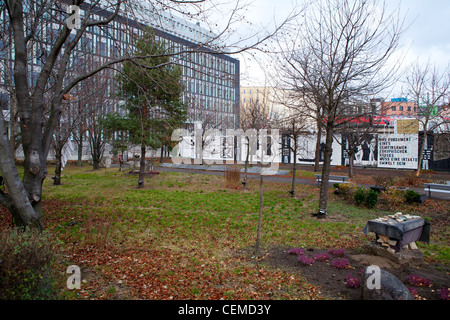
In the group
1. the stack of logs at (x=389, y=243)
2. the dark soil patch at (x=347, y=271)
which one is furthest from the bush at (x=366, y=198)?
the dark soil patch at (x=347, y=271)

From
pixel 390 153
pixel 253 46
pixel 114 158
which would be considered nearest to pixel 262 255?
pixel 253 46

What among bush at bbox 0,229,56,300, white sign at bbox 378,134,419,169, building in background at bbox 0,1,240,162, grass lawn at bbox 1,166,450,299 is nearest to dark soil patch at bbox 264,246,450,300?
grass lawn at bbox 1,166,450,299

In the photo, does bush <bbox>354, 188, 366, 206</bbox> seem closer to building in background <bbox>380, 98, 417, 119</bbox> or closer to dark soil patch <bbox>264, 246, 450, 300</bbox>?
building in background <bbox>380, 98, 417, 119</bbox>

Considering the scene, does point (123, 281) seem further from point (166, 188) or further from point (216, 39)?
point (166, 188)

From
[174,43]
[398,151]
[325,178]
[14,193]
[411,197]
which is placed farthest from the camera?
[398,151]

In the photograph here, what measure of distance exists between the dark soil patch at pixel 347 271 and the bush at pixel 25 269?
3.60 metres

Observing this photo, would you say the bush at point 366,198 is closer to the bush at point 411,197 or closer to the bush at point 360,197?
the bush at point 360,197

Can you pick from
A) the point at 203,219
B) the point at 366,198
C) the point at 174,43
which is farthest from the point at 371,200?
the point at 174,43

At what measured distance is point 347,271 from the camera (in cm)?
477

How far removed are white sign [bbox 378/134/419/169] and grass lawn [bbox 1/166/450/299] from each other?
1644cm

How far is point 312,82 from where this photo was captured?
30.6 ft

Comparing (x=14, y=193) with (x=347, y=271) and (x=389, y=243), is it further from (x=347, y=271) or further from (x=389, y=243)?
(x=389, y=243)

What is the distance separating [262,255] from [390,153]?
2446 centimetres

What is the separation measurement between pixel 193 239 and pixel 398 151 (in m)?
24.8
